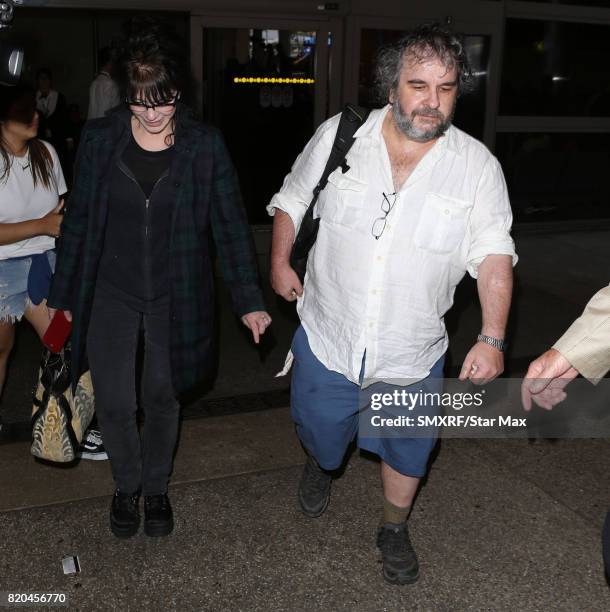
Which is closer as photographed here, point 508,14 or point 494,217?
point 494,217

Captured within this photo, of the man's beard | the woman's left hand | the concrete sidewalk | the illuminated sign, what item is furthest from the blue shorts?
the illuminated sign

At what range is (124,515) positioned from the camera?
351cm

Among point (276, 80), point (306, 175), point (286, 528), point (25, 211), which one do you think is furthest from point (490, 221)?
point (276, 80)

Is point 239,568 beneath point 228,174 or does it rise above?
beneath

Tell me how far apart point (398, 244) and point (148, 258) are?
0.96m

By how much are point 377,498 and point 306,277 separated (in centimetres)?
120

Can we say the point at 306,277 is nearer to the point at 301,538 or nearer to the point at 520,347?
the point at 301,538

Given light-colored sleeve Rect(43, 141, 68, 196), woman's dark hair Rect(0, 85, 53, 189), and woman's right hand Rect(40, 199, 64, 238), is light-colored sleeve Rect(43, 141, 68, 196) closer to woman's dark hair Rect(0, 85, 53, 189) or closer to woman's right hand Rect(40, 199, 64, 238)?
woman's dark hair Rect(0, 85, 53, 189)

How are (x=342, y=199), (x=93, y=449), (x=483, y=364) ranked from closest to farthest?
(x=483, y=364)
(x=342, y=199)
(x=93, y=449)

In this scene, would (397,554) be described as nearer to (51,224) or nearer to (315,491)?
(315,491)

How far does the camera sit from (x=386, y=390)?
127 inches

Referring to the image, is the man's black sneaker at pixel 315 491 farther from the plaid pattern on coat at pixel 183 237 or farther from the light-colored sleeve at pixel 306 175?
the light-colored sleeve at pixel 306 175

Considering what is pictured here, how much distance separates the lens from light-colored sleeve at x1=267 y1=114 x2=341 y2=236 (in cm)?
325

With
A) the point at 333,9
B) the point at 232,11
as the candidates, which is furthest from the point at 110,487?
the point at 333,9
